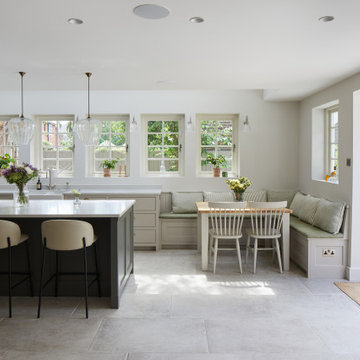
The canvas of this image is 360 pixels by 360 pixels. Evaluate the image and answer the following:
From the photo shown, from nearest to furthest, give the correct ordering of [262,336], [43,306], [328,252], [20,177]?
[262,336], [43,306], [20,177], [328,252]

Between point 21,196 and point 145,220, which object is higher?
point 21,196

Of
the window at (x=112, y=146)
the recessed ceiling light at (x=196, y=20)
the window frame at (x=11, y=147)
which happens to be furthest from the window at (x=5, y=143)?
the recessed ceiling light at (x=196, y=20)

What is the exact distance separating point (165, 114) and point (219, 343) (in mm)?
4122

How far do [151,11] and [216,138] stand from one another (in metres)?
3.90

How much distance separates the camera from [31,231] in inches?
138

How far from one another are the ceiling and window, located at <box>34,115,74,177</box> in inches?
63.3

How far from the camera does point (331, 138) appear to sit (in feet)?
16.9

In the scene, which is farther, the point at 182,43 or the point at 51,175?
the point at 51,175

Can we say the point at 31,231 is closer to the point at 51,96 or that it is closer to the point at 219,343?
the point at 219,343

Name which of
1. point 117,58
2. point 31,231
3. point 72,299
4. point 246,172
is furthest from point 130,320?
point 246,172

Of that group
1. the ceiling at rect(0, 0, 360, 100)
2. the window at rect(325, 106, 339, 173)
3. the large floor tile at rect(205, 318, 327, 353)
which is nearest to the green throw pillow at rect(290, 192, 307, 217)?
the window at rect(325, 106, 339, 173)

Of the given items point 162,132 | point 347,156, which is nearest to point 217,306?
point 347,156

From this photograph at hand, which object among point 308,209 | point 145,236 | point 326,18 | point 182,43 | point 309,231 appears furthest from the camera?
point 145,236

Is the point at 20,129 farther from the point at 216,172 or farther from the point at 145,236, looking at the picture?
the point at 216,172
